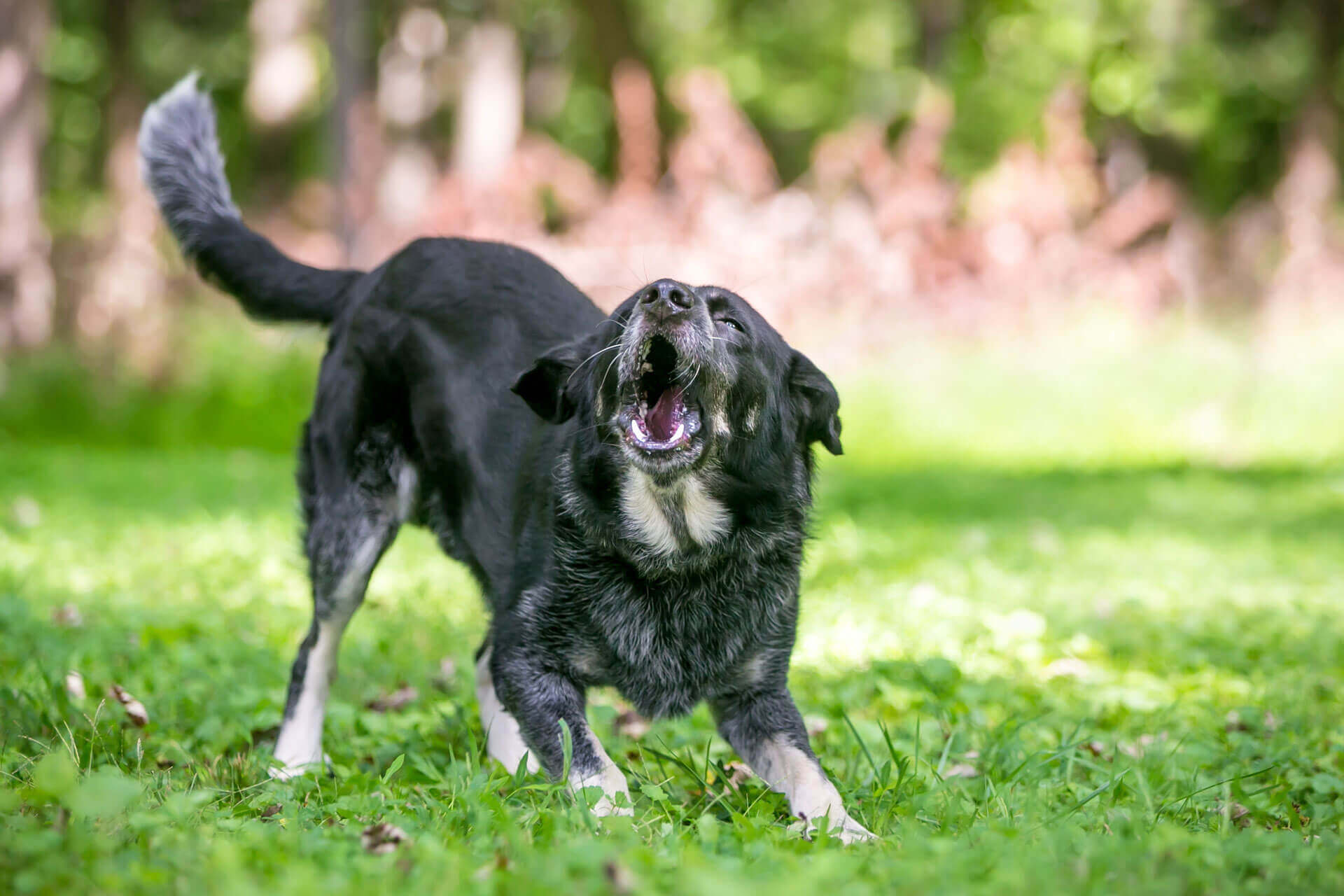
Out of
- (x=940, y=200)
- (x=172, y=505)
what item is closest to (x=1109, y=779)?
(x=172, y=505)

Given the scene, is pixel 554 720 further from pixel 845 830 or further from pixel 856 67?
pixel 856 67

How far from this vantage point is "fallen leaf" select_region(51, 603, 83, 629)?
16.7 feet

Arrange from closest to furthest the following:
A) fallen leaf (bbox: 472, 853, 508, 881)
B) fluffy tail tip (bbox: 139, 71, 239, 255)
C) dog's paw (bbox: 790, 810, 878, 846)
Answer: fallen leaf (bbox: 472, 853, 508, 881) → dog's paw (bbox: 790, 810, 878, 846) → fluffy tail tip (bbox: 139, 71, 239, 255)

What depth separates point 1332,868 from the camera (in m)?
2.57

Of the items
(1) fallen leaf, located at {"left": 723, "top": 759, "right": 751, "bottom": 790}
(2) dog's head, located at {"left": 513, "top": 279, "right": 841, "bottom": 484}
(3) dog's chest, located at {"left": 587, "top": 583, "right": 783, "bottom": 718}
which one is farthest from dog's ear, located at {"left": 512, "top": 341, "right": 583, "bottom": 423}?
(1) fallen leaf, located at {"left": 723, "top": 759, "right": 751, "bottom": 790}

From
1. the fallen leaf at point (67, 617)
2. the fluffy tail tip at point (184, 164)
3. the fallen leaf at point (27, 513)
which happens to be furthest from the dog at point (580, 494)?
the fallen leaf at point (27, 513)

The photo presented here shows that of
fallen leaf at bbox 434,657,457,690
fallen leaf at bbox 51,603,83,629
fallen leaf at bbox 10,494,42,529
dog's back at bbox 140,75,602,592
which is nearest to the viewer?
dog's back at bbox 140,75,602,592

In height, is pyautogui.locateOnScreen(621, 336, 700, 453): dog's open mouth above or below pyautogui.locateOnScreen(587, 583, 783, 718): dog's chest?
above

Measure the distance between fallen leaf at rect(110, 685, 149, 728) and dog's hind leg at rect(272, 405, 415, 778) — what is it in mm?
509

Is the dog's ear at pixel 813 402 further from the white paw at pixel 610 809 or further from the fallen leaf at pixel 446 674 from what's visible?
the fallen leaf at pixel 446 674

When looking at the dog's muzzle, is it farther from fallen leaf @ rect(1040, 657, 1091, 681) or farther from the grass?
Answer: fallen leaf @ rect(1040, 657, 1091, 681)

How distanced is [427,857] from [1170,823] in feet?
5.94

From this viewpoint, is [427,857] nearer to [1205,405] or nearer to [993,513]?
[993,513]

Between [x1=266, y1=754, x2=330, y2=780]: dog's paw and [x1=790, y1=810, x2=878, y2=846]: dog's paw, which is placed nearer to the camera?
[x1=790, y1=810, x2=878, y2=846]: dog's paw
